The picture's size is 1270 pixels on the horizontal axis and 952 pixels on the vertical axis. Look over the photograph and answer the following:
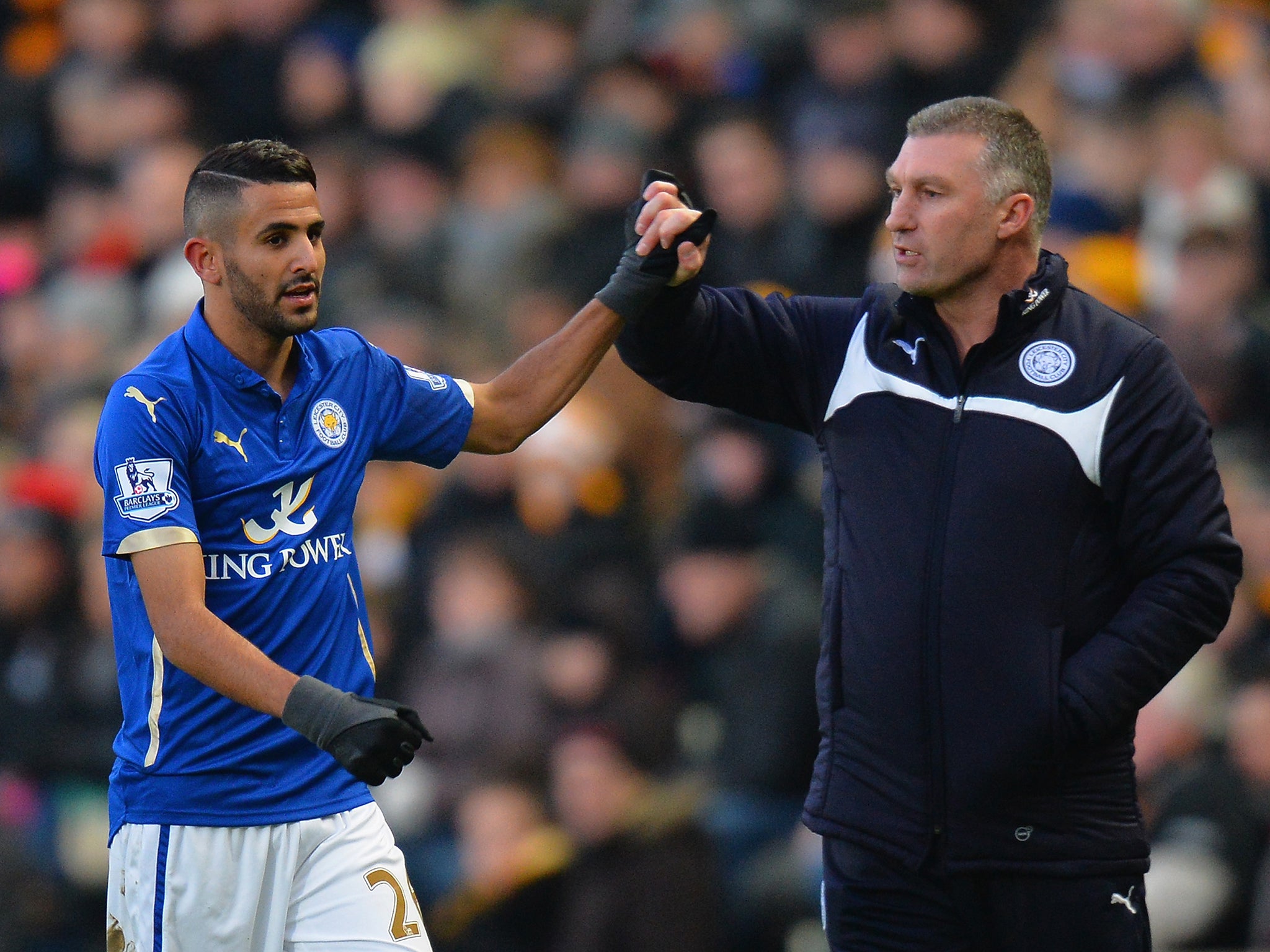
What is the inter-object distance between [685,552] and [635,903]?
1381 millimetres

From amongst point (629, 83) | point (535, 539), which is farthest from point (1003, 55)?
point (535, 539)

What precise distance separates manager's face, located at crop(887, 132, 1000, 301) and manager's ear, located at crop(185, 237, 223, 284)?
131 centimetres

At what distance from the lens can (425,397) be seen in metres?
3.88

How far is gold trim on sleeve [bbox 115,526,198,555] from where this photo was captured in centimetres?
335

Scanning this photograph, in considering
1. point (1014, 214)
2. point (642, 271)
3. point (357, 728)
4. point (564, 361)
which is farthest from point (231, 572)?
point (1014, 214)

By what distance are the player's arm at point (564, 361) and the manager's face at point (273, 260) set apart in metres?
0.53

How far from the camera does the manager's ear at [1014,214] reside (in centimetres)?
364

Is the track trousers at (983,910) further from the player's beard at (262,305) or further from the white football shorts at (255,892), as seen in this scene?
the player's beard at (262,305)

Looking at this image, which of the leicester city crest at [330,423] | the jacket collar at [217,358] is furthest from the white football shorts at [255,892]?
the jacket collar at [217,358]

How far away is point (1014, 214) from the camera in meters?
3.66

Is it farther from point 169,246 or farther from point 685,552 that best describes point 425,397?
point 169,246

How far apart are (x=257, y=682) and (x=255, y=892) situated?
474mm

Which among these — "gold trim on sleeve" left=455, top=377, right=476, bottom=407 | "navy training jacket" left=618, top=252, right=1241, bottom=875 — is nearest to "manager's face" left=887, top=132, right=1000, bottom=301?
"navy training jacket" left=618, top=252, right=1241, bottom=875

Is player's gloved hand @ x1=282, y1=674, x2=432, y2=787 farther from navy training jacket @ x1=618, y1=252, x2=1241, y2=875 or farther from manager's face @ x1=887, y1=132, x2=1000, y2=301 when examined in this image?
manager's face @ x1=887, y1=132, x2=1000, y2=301
